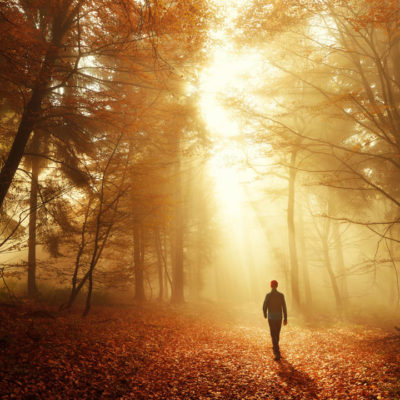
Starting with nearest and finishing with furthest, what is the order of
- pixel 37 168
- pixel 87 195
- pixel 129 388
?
pixel 129 388
pixel 87 195
pixel 37 168

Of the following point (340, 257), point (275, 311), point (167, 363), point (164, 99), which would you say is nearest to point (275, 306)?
point (275, 311)

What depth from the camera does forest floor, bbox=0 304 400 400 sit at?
4.43 m

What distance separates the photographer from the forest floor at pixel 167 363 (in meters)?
4.43

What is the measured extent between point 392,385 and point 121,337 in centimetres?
597

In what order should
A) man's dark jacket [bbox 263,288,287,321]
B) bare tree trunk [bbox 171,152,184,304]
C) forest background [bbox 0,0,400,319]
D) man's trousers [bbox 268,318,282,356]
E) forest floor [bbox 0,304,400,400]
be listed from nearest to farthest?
forest floor [bbox 0,304,400,400]
forest background [bbox 0,0,400,319]
man's trousers [bbox 268,318,282,356]
man's dark jacket [bbox 263,288,287,321]
bare tree trunk [bbox 171,152,184,304]

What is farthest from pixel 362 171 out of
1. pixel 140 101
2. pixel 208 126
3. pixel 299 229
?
pixel 140 101

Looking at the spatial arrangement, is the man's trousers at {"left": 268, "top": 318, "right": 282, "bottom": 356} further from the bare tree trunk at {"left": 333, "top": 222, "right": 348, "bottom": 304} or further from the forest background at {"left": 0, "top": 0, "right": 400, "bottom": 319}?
the bare tree trunk at {"left": 333, "top": 222, "right": 348, "bottom": 304}

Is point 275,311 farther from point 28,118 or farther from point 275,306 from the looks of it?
point 28,118

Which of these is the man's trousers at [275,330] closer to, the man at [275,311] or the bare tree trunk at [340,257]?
the man at [275,311]

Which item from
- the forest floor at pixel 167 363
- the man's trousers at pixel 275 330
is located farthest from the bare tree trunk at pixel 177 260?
the man's trousers at pixel 275 330

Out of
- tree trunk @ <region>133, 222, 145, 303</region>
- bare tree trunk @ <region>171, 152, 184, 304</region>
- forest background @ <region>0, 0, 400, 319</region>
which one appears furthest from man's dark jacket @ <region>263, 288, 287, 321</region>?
bare tree trunk @ <region>171, 152, 184, 304</region>

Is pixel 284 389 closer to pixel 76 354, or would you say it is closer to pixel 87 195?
pixel 76 354

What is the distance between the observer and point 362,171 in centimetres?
1304

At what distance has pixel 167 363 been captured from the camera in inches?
235
